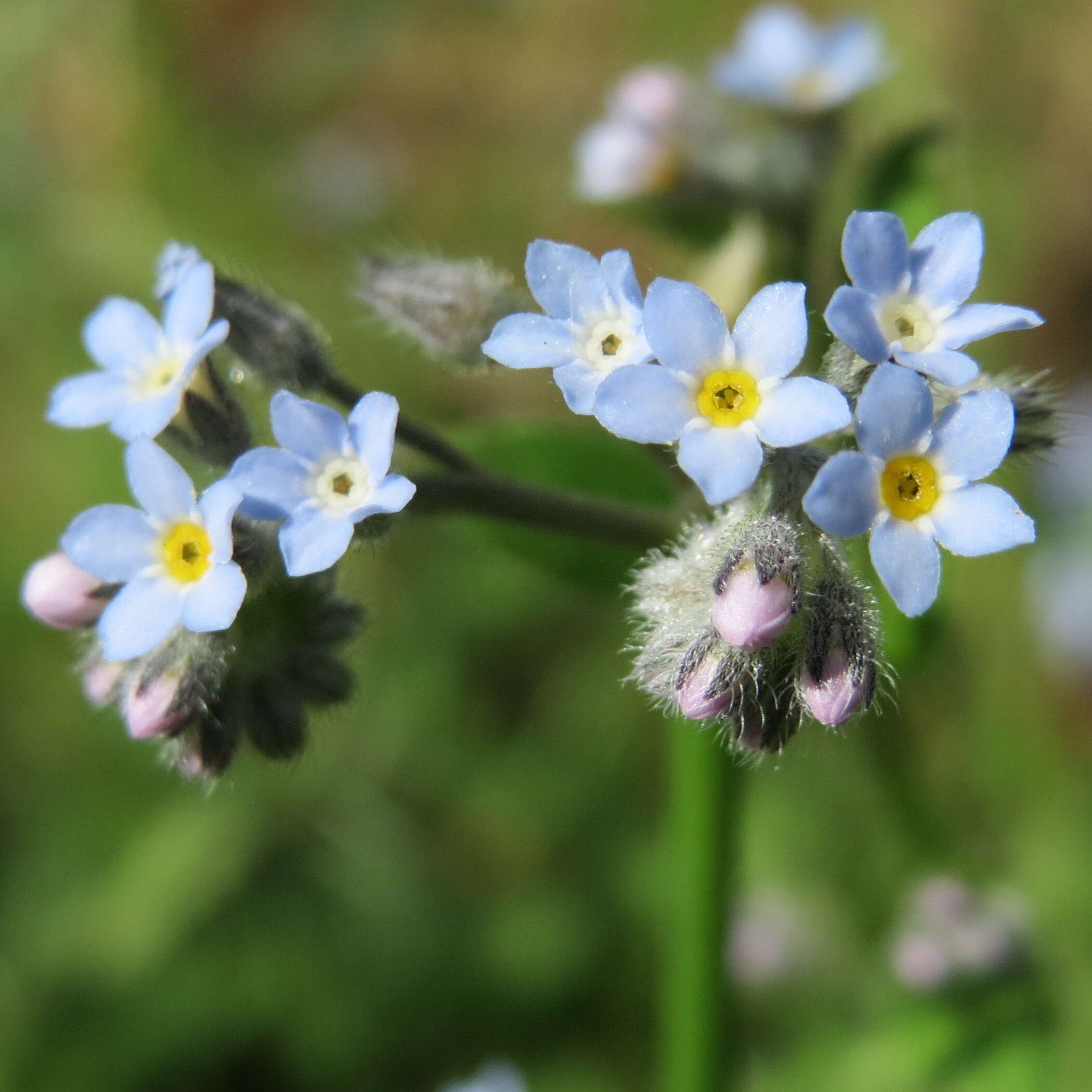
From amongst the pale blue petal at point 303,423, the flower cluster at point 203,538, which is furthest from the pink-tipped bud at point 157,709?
the pale blue petal at point 303,423

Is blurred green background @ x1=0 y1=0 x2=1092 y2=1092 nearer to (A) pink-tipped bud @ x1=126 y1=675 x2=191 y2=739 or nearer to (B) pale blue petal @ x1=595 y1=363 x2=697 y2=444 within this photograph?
(A) pink-tipped bud @ x1=126 y1=675 x2=191 y2=739

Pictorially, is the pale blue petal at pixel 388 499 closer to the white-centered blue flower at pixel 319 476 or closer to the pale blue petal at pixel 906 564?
the white-centered blue flower at pixel 319 476

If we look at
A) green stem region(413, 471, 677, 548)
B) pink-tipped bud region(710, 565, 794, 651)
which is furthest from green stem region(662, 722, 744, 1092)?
pink-tipped bud region(710, 565, 794, 651)

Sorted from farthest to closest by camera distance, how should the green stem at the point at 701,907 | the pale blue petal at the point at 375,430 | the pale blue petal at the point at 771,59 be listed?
the pale blue petal at the point at 771,59, the green stem at the point at 701,907, the pale blue petal at the point at 375,430

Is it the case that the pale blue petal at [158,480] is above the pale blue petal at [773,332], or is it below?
below

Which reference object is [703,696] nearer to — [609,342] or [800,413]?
[800,413]

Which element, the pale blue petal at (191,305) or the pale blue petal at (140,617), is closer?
the pale blue petal at (140,617)

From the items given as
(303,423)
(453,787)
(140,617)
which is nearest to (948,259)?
(303,423)
